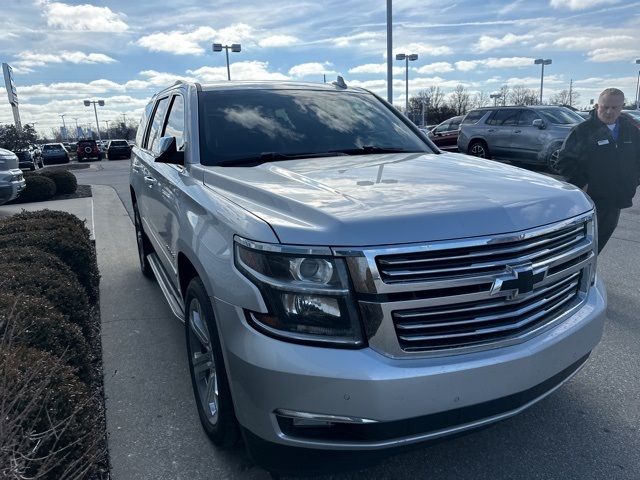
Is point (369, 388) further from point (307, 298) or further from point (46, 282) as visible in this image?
point (46, 282)

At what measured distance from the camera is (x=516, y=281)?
6.94ft

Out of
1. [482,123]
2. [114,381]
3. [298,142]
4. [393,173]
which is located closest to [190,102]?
[298,142]

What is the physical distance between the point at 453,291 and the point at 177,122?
2790 mm

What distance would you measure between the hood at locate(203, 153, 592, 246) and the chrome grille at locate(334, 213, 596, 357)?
6 centimetres

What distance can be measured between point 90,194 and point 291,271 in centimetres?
1426

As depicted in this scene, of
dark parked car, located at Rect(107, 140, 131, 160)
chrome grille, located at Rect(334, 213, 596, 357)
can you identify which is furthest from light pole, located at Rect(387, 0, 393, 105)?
dark parked car, located at Rect(107, 140, 131, 160)

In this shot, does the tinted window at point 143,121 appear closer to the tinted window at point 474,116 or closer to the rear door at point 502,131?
the rear door at point 502,131

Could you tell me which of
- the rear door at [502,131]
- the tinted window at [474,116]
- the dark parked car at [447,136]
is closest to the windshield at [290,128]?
the rear door at [502,131]

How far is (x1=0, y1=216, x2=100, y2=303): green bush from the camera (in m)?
4.77

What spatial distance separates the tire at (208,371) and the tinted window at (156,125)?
2266 mm

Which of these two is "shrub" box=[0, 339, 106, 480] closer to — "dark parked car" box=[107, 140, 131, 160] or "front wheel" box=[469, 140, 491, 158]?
"front wheel" box=[469, 140, 491, 158]

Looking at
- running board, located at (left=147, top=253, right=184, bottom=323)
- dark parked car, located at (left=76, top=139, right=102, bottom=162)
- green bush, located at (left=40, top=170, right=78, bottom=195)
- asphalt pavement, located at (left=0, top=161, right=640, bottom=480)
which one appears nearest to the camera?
asphalt pavement, located at (left=0, top=161, right=640, bottom=480)

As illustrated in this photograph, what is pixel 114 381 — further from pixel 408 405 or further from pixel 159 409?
pixel 408 405

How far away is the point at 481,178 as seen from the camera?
2.72 metres
